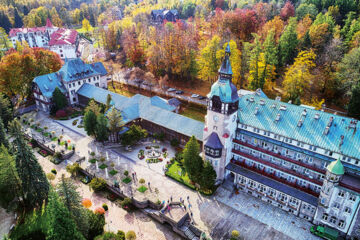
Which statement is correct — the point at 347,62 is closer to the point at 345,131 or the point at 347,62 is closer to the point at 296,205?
the point at 345,131

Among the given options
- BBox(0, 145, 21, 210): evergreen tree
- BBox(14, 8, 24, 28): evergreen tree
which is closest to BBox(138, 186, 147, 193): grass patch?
BBox(0, 145, 21, 210): evergreen tree

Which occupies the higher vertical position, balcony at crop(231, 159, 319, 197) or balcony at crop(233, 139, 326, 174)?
balcony at crop(233, 139, 326, 174)

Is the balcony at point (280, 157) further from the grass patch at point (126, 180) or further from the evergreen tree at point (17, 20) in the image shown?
the evergreen tree at point (17, 20)

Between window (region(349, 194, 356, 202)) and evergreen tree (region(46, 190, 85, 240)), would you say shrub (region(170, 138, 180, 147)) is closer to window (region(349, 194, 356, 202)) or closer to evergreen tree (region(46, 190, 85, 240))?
evergreen tree (region(46, 190, 85, 240))

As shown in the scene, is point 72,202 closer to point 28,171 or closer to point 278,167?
point 28,171

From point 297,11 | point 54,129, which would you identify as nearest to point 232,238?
point 54,129

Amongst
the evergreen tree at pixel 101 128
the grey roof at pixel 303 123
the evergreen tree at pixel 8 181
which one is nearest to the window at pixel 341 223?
the grey roof at pixel 303 123

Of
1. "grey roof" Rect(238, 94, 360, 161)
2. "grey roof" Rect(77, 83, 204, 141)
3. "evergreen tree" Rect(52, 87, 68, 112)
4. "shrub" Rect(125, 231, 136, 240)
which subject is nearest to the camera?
"shrub" Rect(125, 231, 136, 240)
